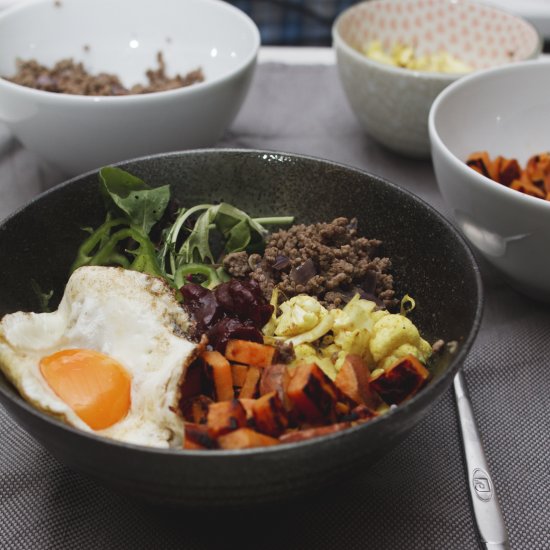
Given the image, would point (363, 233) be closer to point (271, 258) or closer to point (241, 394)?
point (271, 258)

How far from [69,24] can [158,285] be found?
1385mm

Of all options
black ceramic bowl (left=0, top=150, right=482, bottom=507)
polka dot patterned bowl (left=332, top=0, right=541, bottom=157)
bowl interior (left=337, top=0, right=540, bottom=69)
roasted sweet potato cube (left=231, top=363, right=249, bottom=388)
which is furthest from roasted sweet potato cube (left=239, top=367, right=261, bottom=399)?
bowl interior (left=337, top=0, right=540, bottom=69)

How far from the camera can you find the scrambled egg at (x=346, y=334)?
1229 mm

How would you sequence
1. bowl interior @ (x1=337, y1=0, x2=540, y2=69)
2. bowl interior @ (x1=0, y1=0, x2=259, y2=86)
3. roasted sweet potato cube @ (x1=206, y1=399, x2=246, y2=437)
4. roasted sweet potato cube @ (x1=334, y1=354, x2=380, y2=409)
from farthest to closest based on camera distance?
bowl interior @ (x1=337, y1=0, x2=540, y2=69)
bowl interior @ (x1=0, y1=0, x2=259, y2=86)
roasted sweet potato cube @ (x1=334, y1=354, x2=380, y2=409)
roasted sweet potato cube @ (x1=206, y1=399, x2=246, y2=437)

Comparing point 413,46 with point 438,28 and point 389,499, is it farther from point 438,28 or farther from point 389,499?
point 389,499

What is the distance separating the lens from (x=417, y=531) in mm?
1143

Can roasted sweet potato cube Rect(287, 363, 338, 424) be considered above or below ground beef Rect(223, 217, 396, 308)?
above

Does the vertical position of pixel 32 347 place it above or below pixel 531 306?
above

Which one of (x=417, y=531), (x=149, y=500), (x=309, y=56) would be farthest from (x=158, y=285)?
(x=309, y=56)

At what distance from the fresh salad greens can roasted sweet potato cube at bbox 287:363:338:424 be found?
46 centimetres

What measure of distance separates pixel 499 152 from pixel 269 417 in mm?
1235

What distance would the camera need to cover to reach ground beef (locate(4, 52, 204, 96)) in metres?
2.07

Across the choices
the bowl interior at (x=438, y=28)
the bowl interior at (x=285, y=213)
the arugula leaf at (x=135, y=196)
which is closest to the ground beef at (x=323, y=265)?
the bowl interior at (x=285, y=213)

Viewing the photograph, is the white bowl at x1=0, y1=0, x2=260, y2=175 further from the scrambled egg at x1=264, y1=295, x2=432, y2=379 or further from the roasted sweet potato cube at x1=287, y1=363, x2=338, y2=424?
the roasted sweet potato cube at x1=287, y1=363, x2=338, y2=424
